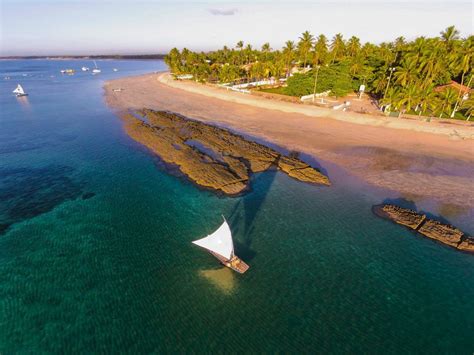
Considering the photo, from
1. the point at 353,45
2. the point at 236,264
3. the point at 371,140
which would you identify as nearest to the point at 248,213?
the point at 236,264

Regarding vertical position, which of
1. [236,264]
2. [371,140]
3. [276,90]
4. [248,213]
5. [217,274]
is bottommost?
[217,274]

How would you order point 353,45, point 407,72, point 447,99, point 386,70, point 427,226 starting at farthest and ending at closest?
point 353,45, point 386,70, point 407,72, point 447,99, point 427,226

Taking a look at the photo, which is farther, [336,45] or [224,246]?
[336,45]

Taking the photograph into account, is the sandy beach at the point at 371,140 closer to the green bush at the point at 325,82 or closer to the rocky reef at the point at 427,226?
the rocky reef at the point at 427,226

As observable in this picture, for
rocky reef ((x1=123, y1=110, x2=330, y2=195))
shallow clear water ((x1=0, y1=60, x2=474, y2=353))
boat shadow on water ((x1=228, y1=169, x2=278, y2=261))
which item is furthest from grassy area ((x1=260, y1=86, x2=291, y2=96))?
shallow clear water ((x1=0, y1=60, x2=474, y2=353))

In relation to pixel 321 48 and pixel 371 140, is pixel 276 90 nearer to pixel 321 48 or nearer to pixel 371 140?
pixel 321 48

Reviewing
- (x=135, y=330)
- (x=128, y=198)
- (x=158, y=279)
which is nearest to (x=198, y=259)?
(x=158, y=279)
